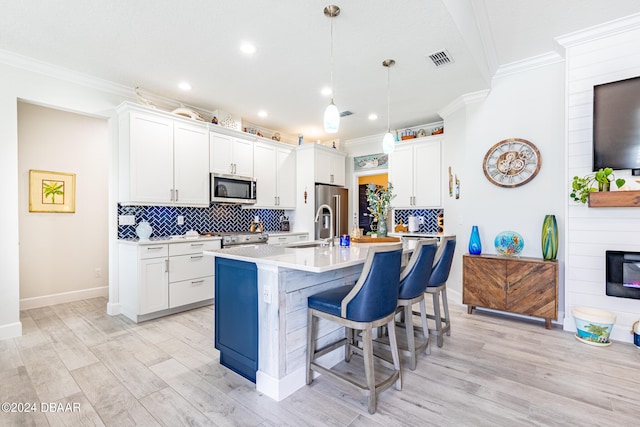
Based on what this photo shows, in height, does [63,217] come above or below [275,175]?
below

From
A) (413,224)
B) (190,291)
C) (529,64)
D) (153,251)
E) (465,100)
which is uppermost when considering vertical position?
(529,64)

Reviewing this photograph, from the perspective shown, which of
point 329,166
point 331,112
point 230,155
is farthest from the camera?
point 329,166

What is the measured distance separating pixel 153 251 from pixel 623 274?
4.96 metres

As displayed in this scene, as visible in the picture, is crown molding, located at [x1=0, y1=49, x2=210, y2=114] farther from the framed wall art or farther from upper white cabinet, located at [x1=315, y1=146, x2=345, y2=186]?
upper white cabinet, located at [x1=315, y1=146, x2=345, y2=186]

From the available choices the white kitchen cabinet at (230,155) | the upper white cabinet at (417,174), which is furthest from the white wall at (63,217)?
the upper white cabinet at (417,174)

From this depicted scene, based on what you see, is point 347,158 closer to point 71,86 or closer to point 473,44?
point 473,44

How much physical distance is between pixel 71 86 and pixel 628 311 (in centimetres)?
643

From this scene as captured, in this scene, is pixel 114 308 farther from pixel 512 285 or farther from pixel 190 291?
pixel 512 285

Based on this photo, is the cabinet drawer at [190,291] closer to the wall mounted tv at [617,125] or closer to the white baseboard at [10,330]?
the white baseboard at [10,330]

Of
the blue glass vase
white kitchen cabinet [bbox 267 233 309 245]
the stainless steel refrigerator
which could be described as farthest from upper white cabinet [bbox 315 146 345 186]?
the blue glass vase

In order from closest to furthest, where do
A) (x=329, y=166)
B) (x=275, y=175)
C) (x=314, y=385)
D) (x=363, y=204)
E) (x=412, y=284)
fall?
(x=314, y=385) < (x=412, y=284) < (x=275, y=175) < (x=329, y=166) < (x=363, y=204)

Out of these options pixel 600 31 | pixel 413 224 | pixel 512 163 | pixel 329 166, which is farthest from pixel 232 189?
pixel 600 31

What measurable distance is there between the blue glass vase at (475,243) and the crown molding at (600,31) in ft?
7.26

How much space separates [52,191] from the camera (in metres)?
4.11
